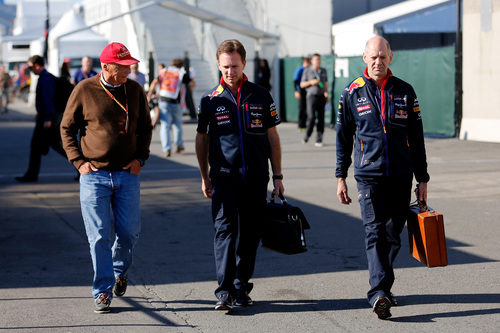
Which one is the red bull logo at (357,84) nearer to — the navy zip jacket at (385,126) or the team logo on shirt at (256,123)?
the navy zip jacket at (385,126)

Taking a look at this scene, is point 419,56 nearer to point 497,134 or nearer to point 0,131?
point 497,134

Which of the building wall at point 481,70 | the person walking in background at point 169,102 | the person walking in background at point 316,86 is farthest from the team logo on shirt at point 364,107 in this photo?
the building wall at point 481,70

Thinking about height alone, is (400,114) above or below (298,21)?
below

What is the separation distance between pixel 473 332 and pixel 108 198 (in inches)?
103

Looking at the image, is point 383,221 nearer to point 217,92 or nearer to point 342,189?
point 342,189

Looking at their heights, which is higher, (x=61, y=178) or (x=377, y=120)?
(x=377, y=120)

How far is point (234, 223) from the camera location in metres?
6.14

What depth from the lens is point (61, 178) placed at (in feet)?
46.2

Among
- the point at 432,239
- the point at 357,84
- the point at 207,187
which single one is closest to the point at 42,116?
the point at 207,187

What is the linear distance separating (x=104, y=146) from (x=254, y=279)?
5.87 ft

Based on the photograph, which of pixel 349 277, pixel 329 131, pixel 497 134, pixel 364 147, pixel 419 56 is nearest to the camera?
pixel 364 147

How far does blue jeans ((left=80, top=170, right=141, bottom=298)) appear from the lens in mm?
6109

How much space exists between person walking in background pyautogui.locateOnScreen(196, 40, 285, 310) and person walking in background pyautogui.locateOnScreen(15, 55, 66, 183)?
7.36 meters

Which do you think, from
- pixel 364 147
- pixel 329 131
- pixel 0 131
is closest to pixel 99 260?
pixel 364 147
